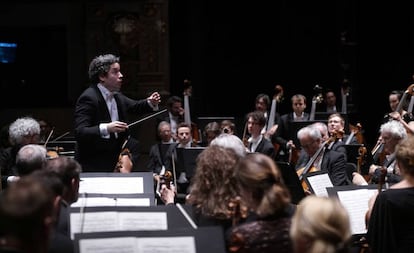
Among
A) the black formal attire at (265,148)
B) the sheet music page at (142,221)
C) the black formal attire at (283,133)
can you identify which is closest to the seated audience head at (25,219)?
the sheet music page at (142,221)

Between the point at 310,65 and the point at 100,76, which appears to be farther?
the point at 310,65

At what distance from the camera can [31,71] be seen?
1234 centimetres

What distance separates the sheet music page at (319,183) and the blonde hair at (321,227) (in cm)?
278

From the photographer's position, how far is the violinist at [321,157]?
20.3 feet

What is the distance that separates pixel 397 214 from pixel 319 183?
1.38 metres

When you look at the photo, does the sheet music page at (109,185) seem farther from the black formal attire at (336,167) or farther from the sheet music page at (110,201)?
the black formal attire at (336,167)

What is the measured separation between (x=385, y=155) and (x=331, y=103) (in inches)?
147

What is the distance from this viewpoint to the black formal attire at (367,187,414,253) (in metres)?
3.82

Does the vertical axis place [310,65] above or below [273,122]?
above

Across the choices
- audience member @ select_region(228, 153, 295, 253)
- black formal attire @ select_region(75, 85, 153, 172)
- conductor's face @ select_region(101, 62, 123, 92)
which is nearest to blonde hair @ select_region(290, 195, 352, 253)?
audience member @ select_region(228, 153, 295, 253)

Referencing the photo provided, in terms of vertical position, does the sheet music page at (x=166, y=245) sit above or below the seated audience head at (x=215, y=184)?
below

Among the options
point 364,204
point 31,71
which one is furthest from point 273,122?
point 364,204

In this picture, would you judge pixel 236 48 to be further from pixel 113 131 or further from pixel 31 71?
pixel 113 131

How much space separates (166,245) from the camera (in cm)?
307
